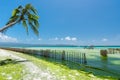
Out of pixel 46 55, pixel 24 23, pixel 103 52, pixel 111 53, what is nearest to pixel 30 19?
pixel 24 23

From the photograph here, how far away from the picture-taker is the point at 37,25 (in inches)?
1048

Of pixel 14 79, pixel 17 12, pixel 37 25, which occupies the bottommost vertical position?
pixel 14 79

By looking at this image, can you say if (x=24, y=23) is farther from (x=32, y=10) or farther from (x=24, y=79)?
(x=24, y=79)

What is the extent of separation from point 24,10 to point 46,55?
28.7 m

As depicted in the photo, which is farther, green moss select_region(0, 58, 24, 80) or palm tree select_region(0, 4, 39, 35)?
palm tree select_region(0, 4, 39, 35)

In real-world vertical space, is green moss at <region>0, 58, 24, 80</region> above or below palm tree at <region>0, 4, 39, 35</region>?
below

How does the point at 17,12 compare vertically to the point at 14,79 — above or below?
above

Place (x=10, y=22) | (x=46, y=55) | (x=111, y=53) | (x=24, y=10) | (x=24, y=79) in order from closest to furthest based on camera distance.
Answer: (x=24, y=79)
(x=24, y=10)
(x=10, y=22)
(x=46, y=55)
(x=111, y=53)

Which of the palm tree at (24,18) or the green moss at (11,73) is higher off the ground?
the palm tree at (24,18)

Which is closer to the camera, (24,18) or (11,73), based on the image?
(11,73)

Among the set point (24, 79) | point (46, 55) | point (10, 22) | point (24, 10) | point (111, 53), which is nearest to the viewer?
point (24, 79)

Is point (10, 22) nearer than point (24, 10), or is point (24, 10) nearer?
point (24, 10)

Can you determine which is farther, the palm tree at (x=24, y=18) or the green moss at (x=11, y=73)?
the palm tree at (x=24, y=18)

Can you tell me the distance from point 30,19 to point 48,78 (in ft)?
47.2
